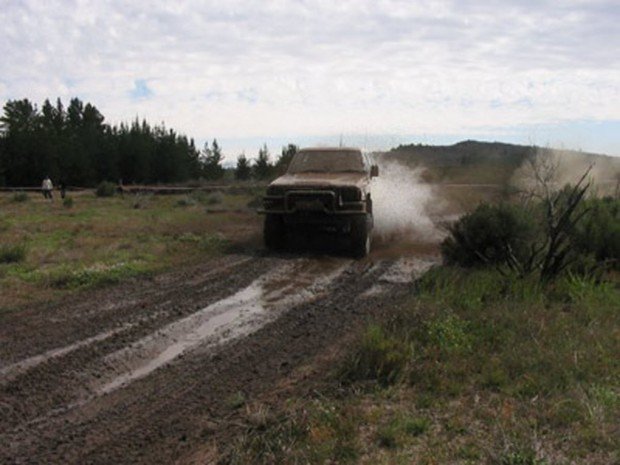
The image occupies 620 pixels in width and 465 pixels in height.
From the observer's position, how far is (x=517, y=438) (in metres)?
3.97

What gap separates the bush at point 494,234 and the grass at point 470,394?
3123 millimetres

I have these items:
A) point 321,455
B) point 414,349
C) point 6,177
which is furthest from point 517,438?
point 6,177

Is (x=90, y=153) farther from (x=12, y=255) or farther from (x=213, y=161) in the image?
(x=12, y=255)

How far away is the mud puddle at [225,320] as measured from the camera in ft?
19.7

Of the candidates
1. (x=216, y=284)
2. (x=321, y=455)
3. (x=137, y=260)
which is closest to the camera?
(x=321, y=455)

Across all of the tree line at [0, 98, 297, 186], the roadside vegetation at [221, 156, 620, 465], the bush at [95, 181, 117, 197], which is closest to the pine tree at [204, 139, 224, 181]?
the tree line at [0, 98, 297, 186]

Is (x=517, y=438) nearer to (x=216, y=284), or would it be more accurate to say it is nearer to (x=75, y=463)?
(x=75, y=463)

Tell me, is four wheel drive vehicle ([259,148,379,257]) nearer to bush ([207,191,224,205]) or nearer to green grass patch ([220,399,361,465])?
green grass patch ([220,399,361,465])

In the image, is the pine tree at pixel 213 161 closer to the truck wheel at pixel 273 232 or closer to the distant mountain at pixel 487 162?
the distant mountain at pixel 487 162

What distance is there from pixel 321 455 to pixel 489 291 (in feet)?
16.3

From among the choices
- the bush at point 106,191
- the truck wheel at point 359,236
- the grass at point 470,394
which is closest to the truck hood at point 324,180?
the truck wheel at point 359,236

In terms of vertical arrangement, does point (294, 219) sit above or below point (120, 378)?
above

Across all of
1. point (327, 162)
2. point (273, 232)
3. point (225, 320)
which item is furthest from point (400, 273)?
point (225, 320)

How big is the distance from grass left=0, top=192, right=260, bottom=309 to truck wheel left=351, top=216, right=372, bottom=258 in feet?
8.81
